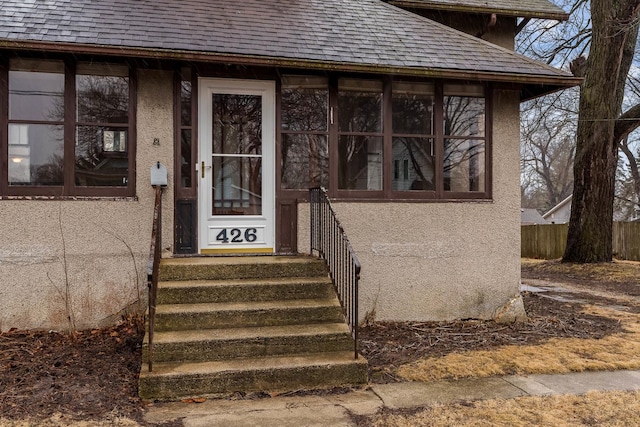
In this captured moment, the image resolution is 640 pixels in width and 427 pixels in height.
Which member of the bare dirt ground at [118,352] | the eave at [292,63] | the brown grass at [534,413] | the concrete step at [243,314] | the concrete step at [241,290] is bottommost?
the brown grass at [534,413]

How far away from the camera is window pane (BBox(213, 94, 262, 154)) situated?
6.27m

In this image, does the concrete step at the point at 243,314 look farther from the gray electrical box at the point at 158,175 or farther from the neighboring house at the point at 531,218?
the neighboring house at the point at 531,218

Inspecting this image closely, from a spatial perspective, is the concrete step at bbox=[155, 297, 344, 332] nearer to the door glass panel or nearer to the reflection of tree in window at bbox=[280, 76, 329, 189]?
the door glass panel

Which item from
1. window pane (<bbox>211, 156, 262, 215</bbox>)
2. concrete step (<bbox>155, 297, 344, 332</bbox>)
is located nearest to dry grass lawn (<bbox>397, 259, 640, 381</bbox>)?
concrete step (<bbox>155, 297, 344, 332</bbox>)

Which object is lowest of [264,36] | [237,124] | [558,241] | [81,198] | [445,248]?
[558,241]

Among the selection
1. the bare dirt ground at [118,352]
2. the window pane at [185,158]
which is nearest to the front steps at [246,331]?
the bare dirt ground at [118,352]

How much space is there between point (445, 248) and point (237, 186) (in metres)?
2.87

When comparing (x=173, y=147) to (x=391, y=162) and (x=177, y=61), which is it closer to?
(x=177, y=61)

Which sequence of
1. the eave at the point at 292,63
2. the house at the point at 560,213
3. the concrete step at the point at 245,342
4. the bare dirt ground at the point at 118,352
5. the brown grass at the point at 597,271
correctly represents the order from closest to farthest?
1. the bare dirt ground at the point at 118,352
2. the concrete step at the point at 245,342
3. the eave at the point at 292,63
4. the brown grass at the point at 597,271
5. the house at the point at 560,213

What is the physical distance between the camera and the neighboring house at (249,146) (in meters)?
5.70

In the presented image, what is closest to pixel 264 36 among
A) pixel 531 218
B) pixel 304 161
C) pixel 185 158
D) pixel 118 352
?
pixel 304 161

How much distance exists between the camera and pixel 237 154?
6.32 meters

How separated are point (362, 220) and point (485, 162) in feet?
6.44

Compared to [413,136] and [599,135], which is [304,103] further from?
[599,135]
